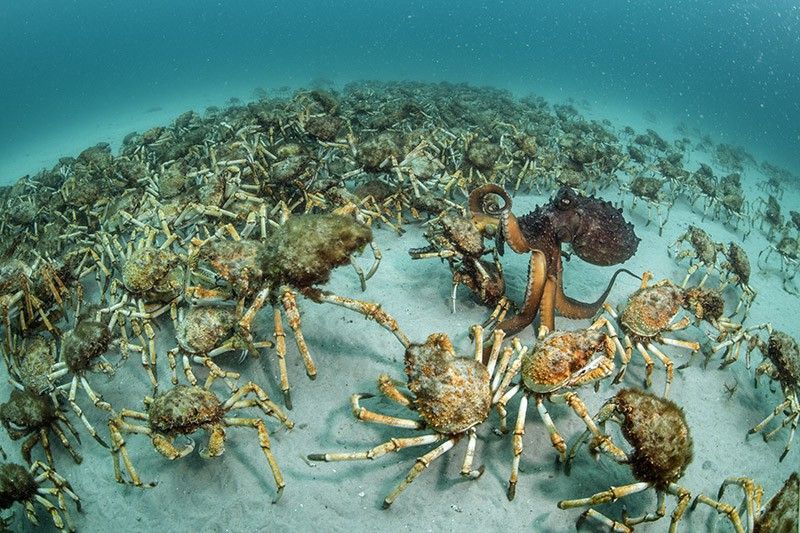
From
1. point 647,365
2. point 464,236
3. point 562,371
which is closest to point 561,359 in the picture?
point 562,371

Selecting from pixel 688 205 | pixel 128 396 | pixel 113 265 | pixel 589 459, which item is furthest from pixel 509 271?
pixel 688 205

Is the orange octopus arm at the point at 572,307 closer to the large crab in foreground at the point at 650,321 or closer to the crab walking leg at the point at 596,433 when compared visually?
the large crab in foreground at the point at 650,321

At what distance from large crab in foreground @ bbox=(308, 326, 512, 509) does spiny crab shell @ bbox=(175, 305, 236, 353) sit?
199 cm

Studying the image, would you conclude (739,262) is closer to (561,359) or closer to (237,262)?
(561,359)

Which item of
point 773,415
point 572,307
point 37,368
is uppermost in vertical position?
point 572,307

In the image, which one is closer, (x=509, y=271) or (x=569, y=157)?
(x=509, y=271)

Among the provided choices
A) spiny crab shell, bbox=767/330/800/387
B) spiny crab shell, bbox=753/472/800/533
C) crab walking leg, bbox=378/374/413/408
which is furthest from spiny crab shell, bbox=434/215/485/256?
spiny crab shell, bbox=767/330/800/387

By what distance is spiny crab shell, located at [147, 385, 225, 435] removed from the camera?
3969mm

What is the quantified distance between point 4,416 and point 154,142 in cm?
1003

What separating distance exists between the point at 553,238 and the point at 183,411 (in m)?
4.49

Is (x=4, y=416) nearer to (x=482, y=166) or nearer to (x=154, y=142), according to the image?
(x=482, y=166)

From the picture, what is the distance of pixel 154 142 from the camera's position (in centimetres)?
1291

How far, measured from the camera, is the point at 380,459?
4395 mm

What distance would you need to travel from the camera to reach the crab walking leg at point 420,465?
11.7 feet
